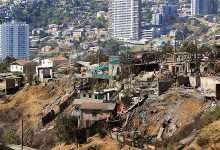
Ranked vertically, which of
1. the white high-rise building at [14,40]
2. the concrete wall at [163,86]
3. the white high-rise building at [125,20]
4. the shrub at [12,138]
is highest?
the white high-rise building at [125,20]

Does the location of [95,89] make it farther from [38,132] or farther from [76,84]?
[38,132]

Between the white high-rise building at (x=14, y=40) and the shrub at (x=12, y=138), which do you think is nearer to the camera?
the shrub at (x=12, y=138)

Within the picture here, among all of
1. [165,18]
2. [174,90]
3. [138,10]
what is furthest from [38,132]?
[165,18]

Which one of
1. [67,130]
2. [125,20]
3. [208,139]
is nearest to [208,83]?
[67,130]

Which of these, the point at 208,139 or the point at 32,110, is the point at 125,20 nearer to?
the point at 32,110

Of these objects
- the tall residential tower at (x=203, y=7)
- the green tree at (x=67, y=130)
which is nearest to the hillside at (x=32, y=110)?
the green tree at (x=67, y=130)

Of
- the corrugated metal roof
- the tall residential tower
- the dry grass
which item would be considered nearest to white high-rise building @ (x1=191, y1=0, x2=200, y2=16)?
the tall residential tower

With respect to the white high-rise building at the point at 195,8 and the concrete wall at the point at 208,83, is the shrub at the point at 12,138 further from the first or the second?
the white high-rise building at the point at 195,8
